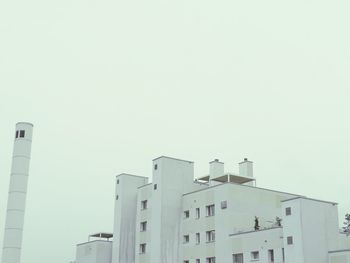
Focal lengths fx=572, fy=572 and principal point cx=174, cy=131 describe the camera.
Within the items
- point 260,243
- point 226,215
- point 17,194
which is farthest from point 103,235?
point 260,243

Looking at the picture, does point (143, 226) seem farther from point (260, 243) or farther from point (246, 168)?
point (260, 243)

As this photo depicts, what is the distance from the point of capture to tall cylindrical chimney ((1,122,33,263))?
67500 millimetres

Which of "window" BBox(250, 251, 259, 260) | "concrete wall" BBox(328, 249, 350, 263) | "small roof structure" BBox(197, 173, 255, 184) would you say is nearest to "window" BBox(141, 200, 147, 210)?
"small roof structure" BBox(197, 173, 255, 184)

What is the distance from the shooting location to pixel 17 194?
6906 cm

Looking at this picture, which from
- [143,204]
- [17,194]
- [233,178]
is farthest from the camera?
[143,204]

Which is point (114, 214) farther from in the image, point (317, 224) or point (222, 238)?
point (317, 224)

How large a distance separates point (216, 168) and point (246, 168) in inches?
159

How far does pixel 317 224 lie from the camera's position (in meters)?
52.4

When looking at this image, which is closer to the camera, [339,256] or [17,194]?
[339,256]

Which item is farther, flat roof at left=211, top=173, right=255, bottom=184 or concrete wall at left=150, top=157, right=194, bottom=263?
flat roof at left=211, top=173, right=255, bottom=184

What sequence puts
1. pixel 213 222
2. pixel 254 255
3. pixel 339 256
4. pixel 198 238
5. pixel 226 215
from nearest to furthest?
1. pixel 339 256
2. pixel 254 255
3. pixel 226 215
4. pixel 213 222
5. pixel 198 238

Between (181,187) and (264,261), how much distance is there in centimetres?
1843

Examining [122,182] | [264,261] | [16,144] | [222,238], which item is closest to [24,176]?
[16,144]

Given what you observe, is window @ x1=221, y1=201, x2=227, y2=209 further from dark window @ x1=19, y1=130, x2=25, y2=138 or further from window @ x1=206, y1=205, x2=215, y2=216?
dark window @ x1=19, y1=130, x2=25, y2=138
